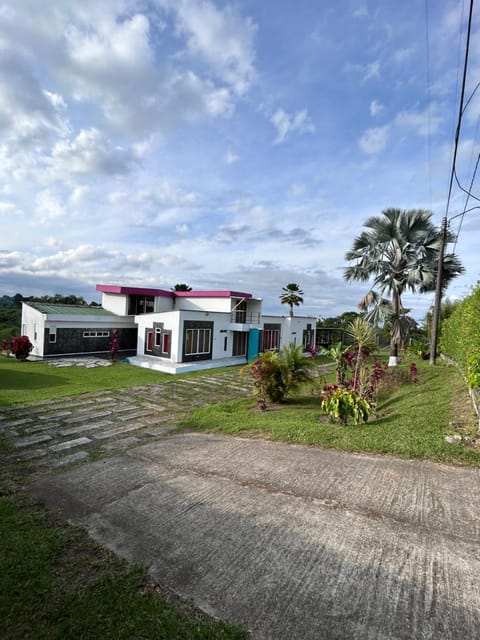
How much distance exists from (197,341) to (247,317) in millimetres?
4991

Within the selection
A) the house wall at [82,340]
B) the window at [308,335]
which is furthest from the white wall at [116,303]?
the window at [308,335]

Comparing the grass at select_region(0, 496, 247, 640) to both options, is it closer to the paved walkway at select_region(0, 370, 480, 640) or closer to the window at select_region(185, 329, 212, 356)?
the paved walkway at select_region(0, 370, 480, 640)

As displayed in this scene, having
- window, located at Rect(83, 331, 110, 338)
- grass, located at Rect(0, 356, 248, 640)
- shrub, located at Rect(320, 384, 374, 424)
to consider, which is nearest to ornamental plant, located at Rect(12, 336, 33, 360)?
window, located at Rect(83, 331, 110, 338)

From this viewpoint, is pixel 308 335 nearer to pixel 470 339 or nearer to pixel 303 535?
pixel 470 339

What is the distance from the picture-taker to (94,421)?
831cm

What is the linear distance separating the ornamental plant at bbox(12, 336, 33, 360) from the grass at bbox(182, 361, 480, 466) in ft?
44.9

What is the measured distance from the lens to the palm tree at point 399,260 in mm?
14422

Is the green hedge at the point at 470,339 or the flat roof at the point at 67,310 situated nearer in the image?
the green hedge at the point at 470,339

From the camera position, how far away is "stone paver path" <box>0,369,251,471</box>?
6246mm

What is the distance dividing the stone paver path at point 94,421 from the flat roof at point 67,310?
33.9ft

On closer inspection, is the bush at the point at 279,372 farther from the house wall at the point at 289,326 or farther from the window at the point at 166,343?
the house wall at the point at 289,326

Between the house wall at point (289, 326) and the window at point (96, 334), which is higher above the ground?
the house wall at point (289, 326)

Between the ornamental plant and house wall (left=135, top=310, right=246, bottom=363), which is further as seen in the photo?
house wall (left=135, top=310, right=246, bottom=363)

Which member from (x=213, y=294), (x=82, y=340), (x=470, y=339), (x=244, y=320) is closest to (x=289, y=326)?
(x=244, y=320)
